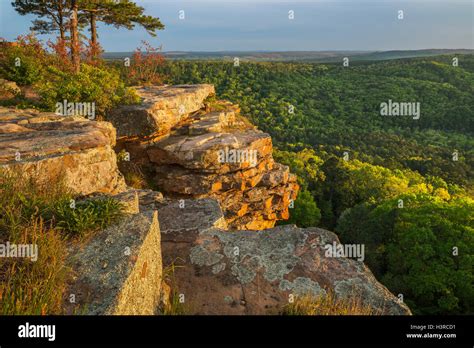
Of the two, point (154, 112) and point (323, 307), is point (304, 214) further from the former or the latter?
point (323, 307)

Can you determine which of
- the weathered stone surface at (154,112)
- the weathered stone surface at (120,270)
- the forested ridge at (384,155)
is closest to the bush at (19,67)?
the weathered stone surface at (154,112)

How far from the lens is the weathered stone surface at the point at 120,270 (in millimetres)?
3789

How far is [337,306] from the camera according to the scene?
4.62 meters

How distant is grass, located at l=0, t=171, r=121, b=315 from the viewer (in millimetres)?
3549

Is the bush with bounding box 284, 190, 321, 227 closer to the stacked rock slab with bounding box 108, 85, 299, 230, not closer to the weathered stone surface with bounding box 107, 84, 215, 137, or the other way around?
the stacked rock slab with bounding box 108, 85, 299, 230

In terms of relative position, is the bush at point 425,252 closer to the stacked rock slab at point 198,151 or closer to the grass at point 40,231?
the stacked rock slab at point 198,151

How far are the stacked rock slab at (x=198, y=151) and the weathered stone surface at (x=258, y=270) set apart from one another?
22.5 feet

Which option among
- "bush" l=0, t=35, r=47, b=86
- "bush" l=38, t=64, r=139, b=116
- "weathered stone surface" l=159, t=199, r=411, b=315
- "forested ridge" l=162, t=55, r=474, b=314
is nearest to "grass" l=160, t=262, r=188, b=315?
"weathered stone surface" l=159, t=199, r=411, b=315

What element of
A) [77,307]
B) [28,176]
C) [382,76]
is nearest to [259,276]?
[77,307]

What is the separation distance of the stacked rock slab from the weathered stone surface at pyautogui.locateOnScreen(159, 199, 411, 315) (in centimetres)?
685

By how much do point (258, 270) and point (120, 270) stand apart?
2211 millimetres

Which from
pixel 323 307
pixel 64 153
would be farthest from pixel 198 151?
pixel 323 307
